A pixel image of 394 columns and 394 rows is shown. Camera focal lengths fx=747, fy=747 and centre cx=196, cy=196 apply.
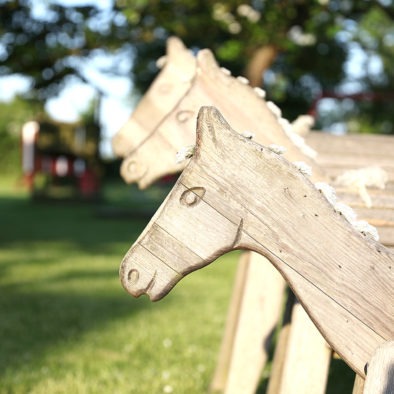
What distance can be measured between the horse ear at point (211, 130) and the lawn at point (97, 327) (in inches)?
99.7

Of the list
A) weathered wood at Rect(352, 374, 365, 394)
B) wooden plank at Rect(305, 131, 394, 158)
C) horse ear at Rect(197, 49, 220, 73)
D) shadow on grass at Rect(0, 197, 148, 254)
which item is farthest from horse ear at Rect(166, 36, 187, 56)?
shadow on grass at Rect(0, 197, 148, 254)

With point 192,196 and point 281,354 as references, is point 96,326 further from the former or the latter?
point 192,196

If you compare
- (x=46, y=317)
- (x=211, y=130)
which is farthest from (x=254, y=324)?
(x=46, y=317)

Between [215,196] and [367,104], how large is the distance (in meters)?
27.9

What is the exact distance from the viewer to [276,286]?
339cm

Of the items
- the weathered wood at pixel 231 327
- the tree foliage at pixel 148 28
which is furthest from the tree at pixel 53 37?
the weathered wood at pixel 231 327

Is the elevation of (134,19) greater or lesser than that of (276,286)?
lesser

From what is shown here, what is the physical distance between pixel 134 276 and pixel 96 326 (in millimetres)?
4020

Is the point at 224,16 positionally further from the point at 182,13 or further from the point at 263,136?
the point at 263,136

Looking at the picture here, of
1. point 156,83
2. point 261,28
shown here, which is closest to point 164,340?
point 156,83

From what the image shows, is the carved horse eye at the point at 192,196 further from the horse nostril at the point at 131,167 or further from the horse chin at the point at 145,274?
the horse nostril at the point at 131,167

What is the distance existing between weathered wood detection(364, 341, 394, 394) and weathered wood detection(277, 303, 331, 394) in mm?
589

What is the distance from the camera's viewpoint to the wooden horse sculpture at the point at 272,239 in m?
1.64

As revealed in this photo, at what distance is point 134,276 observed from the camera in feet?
5.54
